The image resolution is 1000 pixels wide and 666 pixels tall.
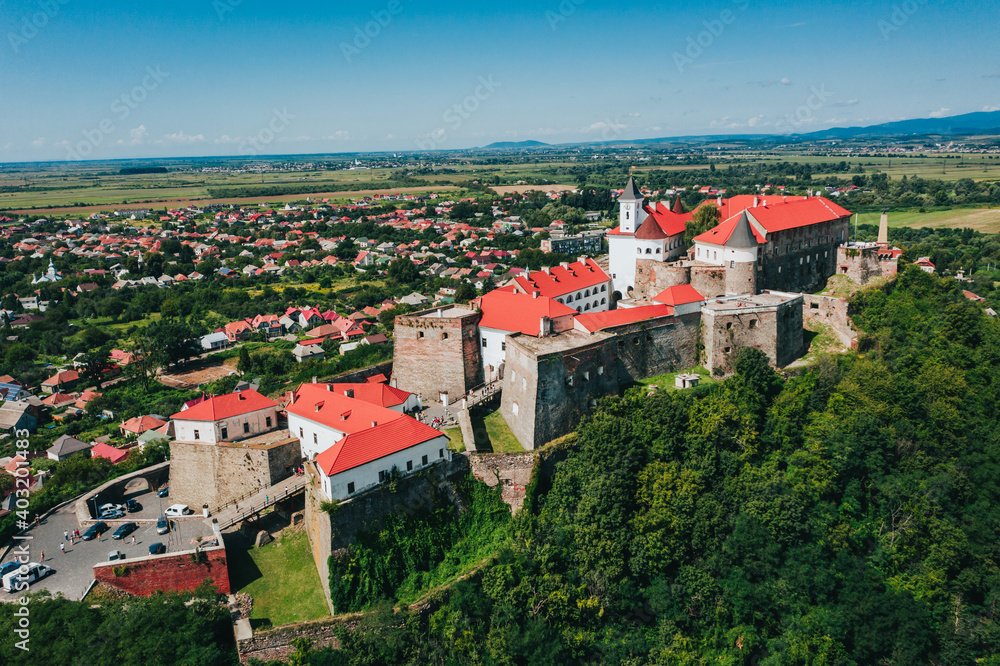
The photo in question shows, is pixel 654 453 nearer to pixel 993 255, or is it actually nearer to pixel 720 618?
pixel 720 618

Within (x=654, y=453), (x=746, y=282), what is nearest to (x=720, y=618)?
(x=654, y=453)

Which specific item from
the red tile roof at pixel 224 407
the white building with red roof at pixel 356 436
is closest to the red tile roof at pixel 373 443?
the white building with red roof at pixel 356 436

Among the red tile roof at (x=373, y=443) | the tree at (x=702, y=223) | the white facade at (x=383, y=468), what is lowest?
the white facade at (x=383, y=468)

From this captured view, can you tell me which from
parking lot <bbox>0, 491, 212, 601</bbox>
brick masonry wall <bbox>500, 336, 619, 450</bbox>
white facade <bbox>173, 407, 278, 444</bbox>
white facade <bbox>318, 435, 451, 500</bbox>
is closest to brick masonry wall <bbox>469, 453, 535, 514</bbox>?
brick masonry wall <bbox>500, 336, 619, 450</bbox>

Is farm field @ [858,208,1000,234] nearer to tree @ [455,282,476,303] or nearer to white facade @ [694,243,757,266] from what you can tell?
tree @ [455,282,476,303]

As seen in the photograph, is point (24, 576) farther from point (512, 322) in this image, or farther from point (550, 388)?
point (512, 322)

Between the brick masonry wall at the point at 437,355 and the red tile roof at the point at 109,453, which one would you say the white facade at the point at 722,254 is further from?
the red tile roof at the point at 109,453
